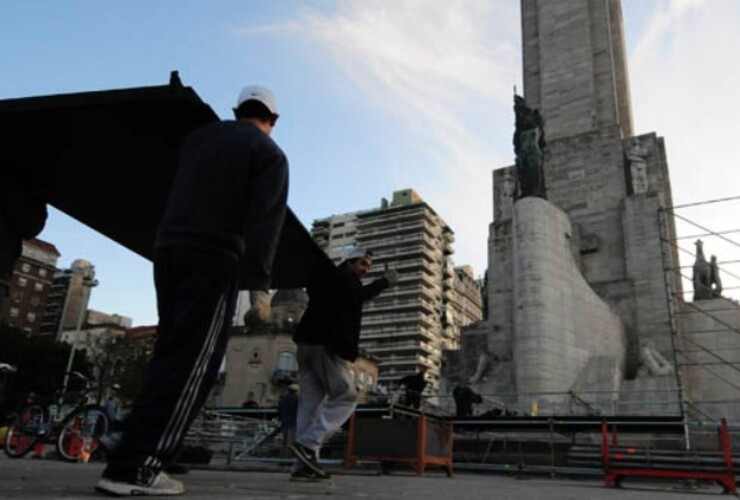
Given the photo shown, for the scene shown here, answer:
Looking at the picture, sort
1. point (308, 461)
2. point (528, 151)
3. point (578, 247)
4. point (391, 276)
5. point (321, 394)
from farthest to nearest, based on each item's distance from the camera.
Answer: point (578, 247)
point (528, 151)
point (391, 276)
point (321, 394)
point (308, 461)

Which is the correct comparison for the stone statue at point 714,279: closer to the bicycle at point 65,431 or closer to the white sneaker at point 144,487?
the bicycle at point 65,431

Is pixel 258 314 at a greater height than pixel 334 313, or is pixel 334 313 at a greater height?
pixel 258 314

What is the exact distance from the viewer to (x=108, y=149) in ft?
11.9

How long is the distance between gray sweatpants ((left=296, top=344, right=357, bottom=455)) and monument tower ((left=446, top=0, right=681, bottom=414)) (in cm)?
1128

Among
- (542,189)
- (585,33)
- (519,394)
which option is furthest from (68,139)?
(585,33)

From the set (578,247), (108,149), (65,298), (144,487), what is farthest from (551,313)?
(65,298)

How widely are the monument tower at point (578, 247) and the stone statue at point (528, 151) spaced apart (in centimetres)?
76

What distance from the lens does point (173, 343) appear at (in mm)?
2773

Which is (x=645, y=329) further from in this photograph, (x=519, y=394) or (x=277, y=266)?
(x=277, y=266)

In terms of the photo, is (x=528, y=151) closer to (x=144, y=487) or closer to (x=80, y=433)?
(x=80, y=433)

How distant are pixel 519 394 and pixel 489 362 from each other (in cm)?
433

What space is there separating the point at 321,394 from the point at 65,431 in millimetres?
5019

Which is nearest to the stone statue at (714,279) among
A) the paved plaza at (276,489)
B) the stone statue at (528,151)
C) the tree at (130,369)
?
the stone statue at (528,151)

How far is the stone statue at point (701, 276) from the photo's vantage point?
892 inches
